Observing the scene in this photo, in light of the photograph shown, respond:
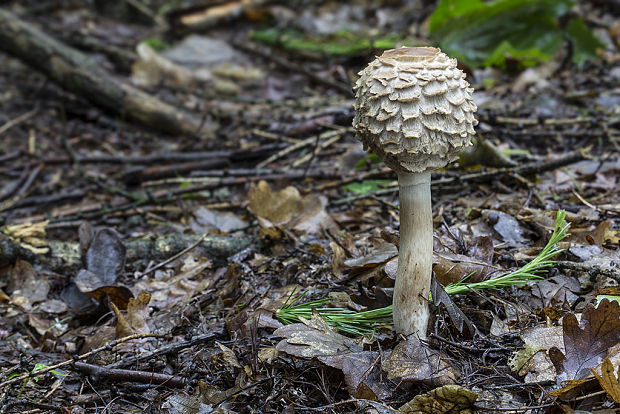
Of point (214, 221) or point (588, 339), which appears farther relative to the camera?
point (214, 221)

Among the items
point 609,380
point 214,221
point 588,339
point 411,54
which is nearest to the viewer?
point 609,380

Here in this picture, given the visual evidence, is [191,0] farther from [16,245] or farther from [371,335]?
[371,335]

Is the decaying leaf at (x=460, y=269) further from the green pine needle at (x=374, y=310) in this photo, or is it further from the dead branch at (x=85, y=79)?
the dead branch at (x=85, y=79)

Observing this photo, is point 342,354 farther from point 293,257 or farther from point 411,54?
point 411,54

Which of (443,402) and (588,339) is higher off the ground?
(588,339)

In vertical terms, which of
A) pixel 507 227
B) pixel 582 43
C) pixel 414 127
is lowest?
pixel 507 227

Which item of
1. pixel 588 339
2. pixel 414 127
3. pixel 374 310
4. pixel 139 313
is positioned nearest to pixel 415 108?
pixel 414 127

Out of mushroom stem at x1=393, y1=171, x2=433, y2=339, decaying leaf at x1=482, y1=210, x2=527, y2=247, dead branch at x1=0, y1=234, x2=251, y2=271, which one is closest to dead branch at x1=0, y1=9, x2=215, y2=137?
dead branch at x1=0, y1=234, x2=251, y2=271

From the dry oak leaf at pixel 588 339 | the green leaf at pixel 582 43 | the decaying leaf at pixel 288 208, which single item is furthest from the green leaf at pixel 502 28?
the dry oak leaf at pixel 588 339
